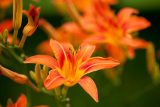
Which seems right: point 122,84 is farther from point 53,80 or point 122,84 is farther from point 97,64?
point 53,80

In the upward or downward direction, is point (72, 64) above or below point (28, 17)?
below

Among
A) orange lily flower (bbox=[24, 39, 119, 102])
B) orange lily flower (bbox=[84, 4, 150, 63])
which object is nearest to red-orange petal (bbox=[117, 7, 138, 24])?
orange lily flower (bbox=[84, 4, 150, 63])

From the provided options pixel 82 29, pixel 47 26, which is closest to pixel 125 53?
pixel 82 29

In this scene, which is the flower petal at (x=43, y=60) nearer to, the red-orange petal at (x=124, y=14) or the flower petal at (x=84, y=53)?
the flower petal at (x=84, y=53)

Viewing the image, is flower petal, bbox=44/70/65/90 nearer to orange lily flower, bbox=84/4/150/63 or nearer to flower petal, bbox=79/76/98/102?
flower petal, bbox=79/76/98/102

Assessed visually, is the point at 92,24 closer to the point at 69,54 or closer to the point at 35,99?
the point at 69,54

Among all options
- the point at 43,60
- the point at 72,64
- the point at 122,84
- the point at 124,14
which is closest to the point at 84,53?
the point at 72,64

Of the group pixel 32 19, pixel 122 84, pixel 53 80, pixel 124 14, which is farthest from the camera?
pixel 122 84
